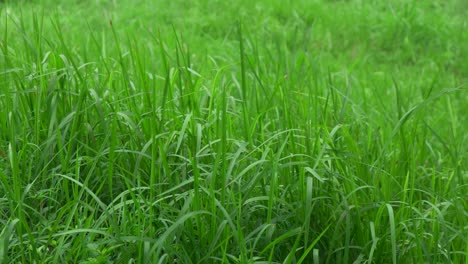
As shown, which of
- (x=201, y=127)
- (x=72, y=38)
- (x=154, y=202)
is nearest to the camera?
(x=154, y=202)

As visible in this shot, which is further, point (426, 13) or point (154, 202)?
point (426, 13)

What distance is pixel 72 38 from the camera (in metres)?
4.45

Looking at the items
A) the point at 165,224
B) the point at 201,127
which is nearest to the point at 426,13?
the point at 201,127

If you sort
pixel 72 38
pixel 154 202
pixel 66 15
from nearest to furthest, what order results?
pixel 154 202, pixel 72 38, pixel 66 15

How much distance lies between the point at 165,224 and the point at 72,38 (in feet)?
8.22

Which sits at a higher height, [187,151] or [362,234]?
[187,151]

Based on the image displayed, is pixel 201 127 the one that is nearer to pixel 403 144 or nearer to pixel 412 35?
pixel 403 144

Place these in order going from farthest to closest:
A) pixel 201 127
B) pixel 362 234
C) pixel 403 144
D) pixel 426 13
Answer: pixel 426 13
pixel 403 144
pixel 201 127
pixel 362 234

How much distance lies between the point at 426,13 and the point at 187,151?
3.86 meters

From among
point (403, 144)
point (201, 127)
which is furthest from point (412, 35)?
point (201, 127)

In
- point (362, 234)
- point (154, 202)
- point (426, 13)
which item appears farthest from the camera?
point (426, 13)

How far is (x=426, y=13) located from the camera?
5.86 m

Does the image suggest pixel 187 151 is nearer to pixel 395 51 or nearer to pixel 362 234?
pixel 362 234

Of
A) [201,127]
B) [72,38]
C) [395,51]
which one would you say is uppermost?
[201,127]
